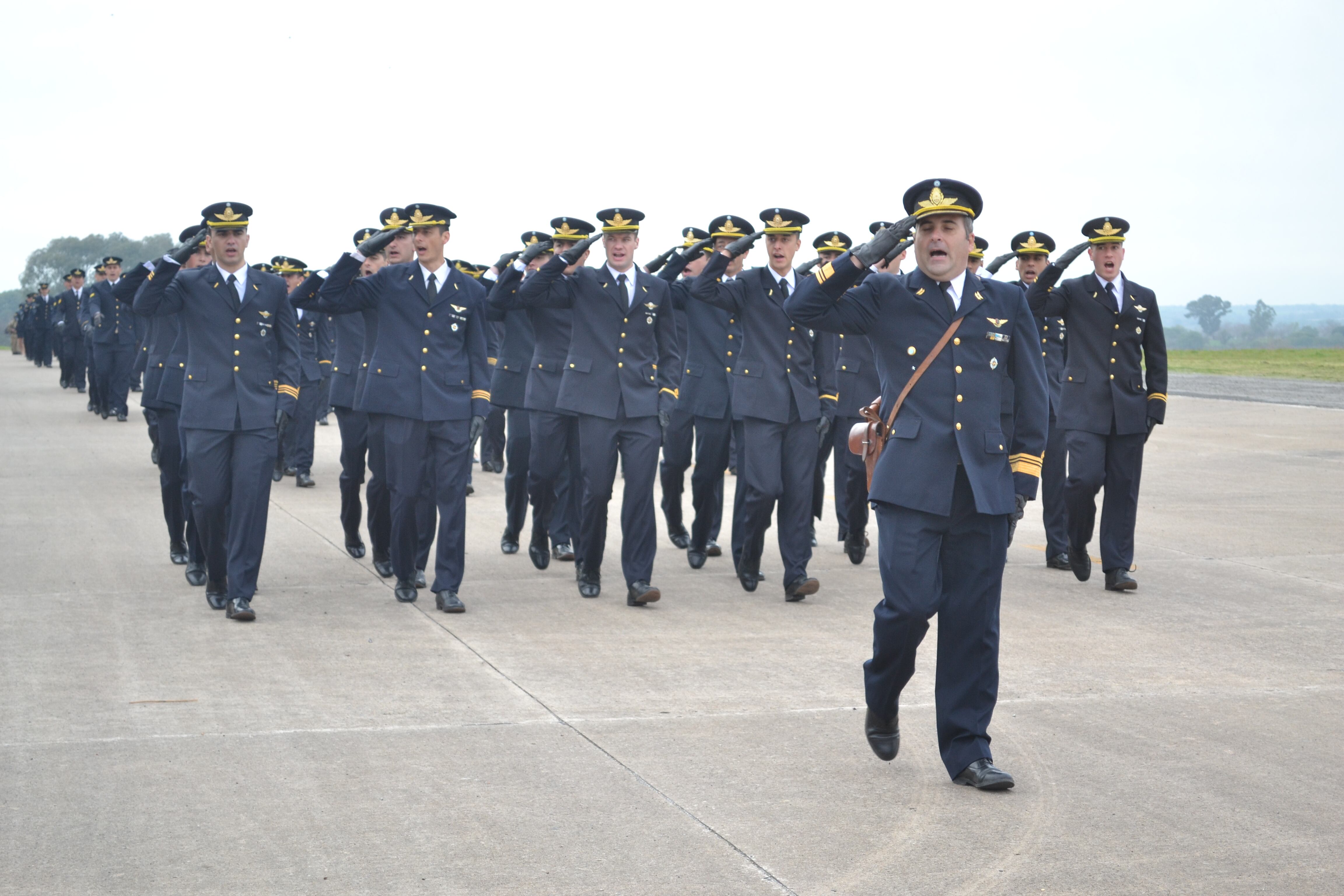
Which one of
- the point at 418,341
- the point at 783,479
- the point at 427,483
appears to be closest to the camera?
the point at 418,341

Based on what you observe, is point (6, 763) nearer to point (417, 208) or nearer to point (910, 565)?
point (910, 565)

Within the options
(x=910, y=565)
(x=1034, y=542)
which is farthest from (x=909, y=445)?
(x=1034, y=542)

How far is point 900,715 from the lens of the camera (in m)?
6.09

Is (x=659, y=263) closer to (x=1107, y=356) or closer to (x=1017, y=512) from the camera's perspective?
(x=1107, y=356)

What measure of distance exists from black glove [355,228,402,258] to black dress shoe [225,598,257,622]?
6.66 ft

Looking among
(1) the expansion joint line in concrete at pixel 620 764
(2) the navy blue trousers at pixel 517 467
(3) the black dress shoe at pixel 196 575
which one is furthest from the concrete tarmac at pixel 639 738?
(2) the navy blue trousers at pixel 517 467

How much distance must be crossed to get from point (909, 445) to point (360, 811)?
225 centimetres

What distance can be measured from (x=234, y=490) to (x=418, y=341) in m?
1.32

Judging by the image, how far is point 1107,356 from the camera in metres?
9.34

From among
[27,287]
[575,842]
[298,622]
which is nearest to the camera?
[575,842]

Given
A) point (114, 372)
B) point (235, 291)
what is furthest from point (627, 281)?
point (114, 372)

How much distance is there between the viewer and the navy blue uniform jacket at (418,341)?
27.7 feet

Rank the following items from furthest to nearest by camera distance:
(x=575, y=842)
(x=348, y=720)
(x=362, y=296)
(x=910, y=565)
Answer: (x=362, y=296), (x=348, y=720), (x=910, y=565), (x=575, y=842)

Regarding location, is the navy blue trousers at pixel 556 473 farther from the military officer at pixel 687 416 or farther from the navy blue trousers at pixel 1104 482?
the navy blue trousers at pixel 1104 482
